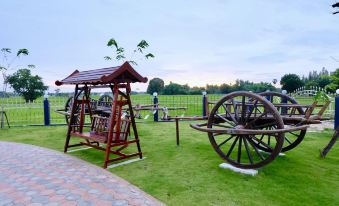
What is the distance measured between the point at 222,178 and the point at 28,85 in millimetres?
50085

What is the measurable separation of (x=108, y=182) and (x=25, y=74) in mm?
47898

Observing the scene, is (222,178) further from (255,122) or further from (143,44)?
(143,44)

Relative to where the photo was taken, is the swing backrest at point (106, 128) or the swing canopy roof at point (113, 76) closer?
the swing canopy roof at point (113, 76)

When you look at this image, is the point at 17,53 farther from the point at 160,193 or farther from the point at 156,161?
the point at 160,193

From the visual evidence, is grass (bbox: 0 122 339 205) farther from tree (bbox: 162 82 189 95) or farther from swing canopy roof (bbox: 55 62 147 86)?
tree (bbox: 162 82 189 95)

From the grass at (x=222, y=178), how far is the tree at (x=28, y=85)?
4527 cm

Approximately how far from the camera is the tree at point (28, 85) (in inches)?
1745

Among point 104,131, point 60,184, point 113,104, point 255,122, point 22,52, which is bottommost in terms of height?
point 60,184

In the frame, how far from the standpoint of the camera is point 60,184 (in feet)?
13.0

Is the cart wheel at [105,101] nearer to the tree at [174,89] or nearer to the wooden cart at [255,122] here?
the wooden cart at [255,122]

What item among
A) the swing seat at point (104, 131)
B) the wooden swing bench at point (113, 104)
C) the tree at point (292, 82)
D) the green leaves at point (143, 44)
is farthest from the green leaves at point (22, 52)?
the tree at point (292, 82)

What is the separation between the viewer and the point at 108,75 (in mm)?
4633

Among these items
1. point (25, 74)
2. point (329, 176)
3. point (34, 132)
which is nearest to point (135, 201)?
point (329, 176)

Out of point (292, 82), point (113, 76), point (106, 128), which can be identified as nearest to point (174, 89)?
point (106, 128)
